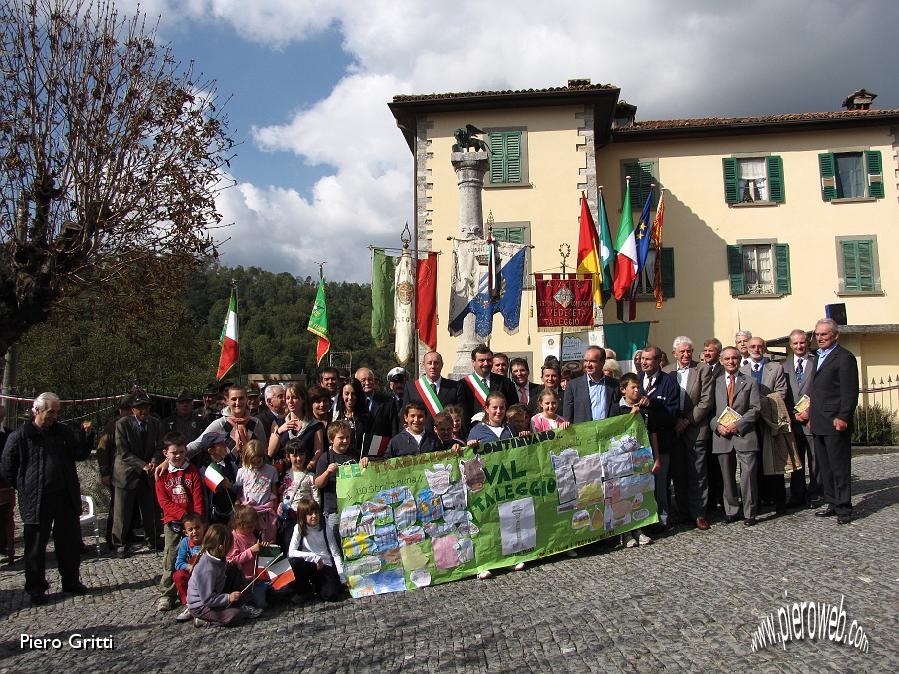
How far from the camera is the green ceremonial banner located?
19.5ft

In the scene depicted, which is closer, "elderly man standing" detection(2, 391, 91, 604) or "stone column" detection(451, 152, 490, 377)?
"elderly man standing" detection(2, 391, 91, 604)

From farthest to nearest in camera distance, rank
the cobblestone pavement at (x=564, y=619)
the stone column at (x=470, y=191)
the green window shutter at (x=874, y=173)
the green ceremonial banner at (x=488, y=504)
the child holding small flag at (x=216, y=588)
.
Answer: the green window shutter at (x=874, y=173) < the stone column at (x=470, y=191) < the green ceremonial banner at (x=488, y=504) < the child holding small flag at (x=216, y=588) < the cobblestone pavement at (x=564, y=619)

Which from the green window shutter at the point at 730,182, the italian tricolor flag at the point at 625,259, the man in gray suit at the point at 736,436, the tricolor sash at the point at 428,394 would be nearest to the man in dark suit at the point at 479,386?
the tricolor sash at the point at 428,394

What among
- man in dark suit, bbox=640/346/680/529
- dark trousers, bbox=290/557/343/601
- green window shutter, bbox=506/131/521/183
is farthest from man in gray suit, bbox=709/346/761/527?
green window shutter, bbox=506/131/521/183

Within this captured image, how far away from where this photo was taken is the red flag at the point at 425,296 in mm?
12914

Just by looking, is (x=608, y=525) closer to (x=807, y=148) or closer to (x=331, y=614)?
(x=331, y=614)

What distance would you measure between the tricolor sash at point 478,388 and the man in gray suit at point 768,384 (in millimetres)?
2821

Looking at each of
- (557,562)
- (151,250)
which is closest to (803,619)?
(557,562)

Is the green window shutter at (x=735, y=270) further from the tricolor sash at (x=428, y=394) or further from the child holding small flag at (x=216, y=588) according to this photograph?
the child holding small flag at (x=216, y=588)

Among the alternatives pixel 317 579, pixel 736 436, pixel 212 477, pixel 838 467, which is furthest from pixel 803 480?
pixel 212 477

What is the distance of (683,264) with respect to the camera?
22156mm

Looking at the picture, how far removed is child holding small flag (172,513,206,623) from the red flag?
7367 mm

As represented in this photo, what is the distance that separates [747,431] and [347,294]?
79853mm

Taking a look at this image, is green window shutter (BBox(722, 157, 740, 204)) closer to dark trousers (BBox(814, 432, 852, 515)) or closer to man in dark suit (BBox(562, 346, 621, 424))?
dark trousers (BBox(814, 432, 852, 515))
